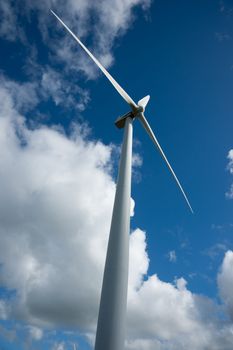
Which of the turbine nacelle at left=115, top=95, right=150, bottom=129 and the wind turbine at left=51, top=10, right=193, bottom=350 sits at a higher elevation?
the turbine nacelle at left=115, top=95, right=150, bottom=129

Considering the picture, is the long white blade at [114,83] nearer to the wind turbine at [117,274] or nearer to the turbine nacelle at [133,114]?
the turbine nacelle at [133,114]

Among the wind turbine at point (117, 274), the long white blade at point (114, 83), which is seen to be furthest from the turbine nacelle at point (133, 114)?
the wind turbine at point (117, 274)

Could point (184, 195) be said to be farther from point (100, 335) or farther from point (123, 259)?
point (100, 335)

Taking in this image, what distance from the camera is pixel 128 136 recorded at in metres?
23.5

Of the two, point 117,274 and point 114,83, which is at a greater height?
point 114,83

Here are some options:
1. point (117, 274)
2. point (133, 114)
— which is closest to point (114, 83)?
point (133, 114)

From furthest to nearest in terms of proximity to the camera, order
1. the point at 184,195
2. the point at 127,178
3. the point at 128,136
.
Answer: the point at 184,195
the point at 128,136
the point at 127,178

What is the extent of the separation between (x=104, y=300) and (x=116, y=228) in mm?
3904

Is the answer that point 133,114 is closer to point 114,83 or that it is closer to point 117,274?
point 114,83

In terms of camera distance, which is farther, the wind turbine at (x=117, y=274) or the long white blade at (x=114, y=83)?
the long white blade at (x=114, y=83)

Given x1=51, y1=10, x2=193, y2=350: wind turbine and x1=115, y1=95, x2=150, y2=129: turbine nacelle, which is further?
x1=115, y1=95, x2=150, y2=129: turbine nacelle

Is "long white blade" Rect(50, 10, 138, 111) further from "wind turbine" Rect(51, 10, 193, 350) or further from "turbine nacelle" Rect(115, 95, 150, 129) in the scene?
"wind turbine" Rect(51, 10, 193, 350)

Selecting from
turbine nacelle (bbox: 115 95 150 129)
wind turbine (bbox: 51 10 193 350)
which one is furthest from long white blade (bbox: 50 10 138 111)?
wind turbine (bbox: 51 10 193 350)

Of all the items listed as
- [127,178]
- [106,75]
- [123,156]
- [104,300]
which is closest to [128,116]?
[106,75]
